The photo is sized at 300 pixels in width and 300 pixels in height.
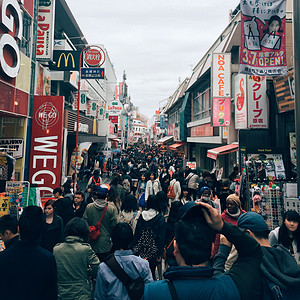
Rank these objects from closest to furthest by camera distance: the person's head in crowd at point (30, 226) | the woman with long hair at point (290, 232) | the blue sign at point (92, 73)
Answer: the person's head in crowd at point (30, 226) < the woman with long hair at point (290, 232) < the blue sign at point (92, 73)

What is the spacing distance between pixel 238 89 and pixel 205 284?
10919 millimetres

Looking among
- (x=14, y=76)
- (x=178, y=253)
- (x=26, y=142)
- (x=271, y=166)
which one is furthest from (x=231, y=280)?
(x=26, y=142)

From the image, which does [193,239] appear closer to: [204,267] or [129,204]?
[204,267]

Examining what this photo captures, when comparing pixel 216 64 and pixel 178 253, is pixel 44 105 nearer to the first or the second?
pixel 216 64

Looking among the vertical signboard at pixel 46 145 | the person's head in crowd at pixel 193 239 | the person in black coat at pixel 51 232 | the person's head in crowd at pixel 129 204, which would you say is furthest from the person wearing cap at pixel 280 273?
the vertical signboard at pixel 46 145

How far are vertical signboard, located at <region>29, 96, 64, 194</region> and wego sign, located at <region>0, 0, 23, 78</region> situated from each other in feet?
6.99

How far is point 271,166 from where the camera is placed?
731cm

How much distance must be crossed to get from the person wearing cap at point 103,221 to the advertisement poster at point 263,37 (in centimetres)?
519

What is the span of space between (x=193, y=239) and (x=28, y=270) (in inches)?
65.2

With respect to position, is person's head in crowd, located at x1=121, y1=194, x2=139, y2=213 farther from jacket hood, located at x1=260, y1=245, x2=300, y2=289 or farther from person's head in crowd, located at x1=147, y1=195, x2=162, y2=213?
jacket hood, located at x1=260, y1=245, x2=300, y2=289

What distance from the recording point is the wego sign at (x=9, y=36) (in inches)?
295

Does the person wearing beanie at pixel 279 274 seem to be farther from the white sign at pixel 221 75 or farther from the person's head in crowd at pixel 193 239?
the white sign at pixel 221 75

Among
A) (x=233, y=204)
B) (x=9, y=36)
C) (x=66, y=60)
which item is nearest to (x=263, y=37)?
(x=233, y=204)

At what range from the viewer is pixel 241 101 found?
10.6 m
